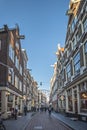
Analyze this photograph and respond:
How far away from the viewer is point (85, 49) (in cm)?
2317

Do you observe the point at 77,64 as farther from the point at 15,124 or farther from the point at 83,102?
the point at 15,124


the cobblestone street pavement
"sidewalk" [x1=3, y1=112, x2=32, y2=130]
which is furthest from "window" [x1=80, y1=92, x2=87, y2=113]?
"sidewalk" [x1=3, y1=112, x2=32, y2=130]

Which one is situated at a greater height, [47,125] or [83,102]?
[83,102]

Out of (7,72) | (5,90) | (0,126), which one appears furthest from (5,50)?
(0,126)

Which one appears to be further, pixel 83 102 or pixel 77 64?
pixel 77 64

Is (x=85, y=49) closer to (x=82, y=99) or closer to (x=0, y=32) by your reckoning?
(x=82, y=99)

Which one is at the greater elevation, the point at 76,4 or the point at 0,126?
the point at 76,4

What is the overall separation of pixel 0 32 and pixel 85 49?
13227mm

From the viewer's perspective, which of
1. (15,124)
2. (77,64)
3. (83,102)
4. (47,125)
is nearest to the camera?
(47,125)

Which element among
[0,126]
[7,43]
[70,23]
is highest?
[70,23]

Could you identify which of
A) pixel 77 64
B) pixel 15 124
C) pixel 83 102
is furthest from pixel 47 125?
pixel 77 64

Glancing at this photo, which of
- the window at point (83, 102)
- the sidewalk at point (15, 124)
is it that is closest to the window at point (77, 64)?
the window at point (83, 102)

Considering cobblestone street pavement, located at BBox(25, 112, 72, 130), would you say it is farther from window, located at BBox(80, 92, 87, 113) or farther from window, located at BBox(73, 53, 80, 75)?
window, located at BBox(73, 53, 80, 75)

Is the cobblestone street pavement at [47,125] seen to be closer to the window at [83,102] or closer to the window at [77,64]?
the window at [83,102]
